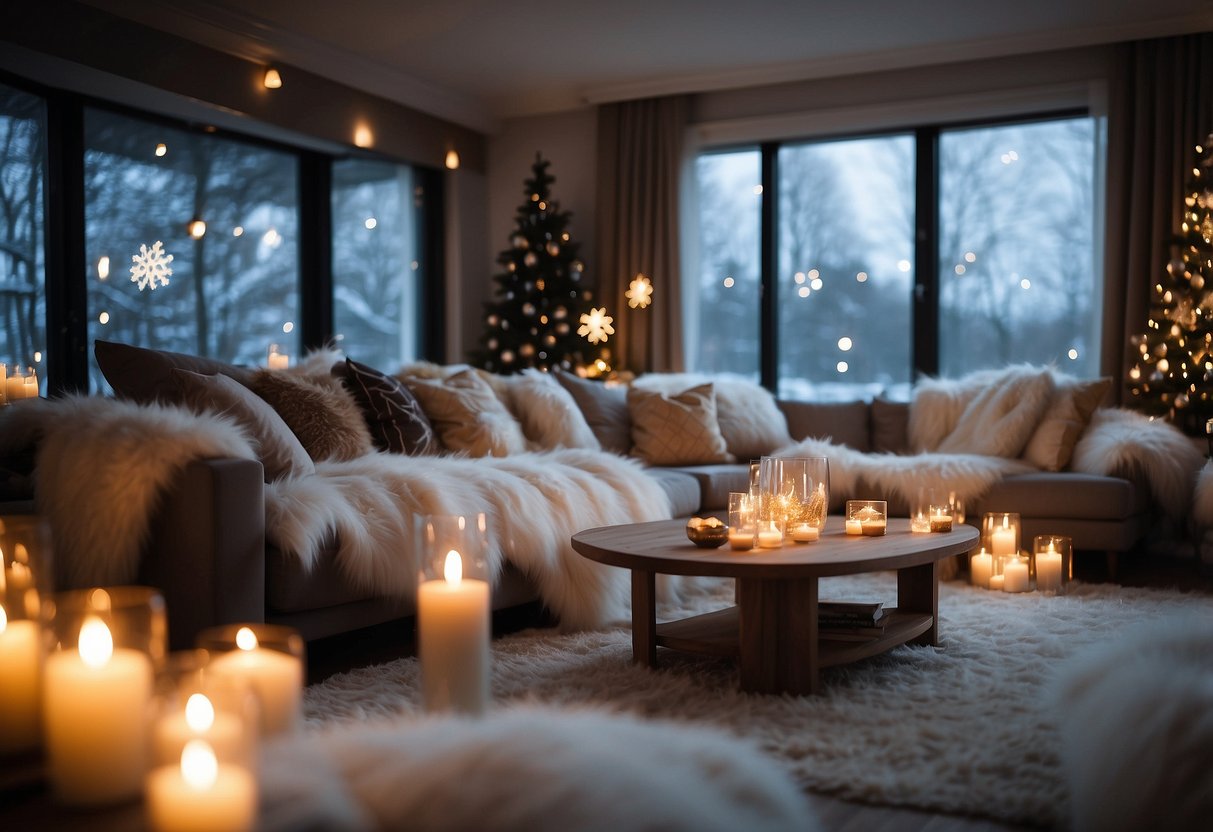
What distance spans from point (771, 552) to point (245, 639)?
165 centimetres

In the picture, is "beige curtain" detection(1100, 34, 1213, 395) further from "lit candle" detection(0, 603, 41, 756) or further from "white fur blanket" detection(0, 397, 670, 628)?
"lit candle" detection(0, 603, 41, 756)

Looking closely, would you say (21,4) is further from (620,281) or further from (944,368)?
(944,368)

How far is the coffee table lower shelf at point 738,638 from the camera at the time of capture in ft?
8.96

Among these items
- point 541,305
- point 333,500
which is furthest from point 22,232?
point 541,305

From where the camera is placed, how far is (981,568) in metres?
4.17

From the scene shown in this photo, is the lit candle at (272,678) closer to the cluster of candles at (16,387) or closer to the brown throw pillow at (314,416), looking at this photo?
the brown throw pillow at (314,416)

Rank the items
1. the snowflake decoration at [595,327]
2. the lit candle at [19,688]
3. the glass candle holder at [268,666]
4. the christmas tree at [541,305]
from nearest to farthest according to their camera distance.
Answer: the glass candle holder at [268,666] → the lit candle at [19,688] → the christmas tree at [541,305] → the snowflake decoration at [595,327]

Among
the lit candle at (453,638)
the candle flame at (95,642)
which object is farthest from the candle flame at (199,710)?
the lit candle at (453,638)

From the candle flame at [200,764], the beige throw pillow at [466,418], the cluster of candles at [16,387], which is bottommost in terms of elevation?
the candle flame at [200,764]

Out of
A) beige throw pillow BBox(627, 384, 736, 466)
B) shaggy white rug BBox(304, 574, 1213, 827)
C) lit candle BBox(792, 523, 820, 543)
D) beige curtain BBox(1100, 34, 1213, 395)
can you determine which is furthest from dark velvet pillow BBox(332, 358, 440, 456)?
beige curtain BBox(1100, 34, 1213, 395)

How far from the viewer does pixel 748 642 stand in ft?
8.64

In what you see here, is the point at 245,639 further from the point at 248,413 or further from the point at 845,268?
the point at 845,268

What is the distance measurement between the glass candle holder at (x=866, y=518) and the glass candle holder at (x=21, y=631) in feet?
7.33

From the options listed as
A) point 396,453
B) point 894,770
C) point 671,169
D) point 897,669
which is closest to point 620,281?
point 671,169
